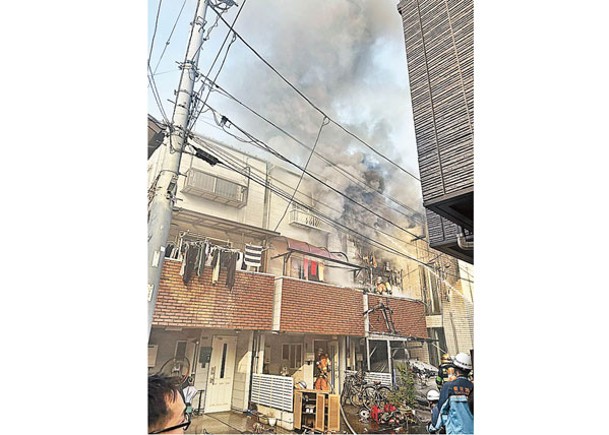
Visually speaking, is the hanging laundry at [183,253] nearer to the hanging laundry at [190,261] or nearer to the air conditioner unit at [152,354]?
the hanging laundry at [190,261]

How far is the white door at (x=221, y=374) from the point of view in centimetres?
187

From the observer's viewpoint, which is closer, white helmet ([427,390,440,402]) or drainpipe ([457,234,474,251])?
white helmet ([427,390,440,402])

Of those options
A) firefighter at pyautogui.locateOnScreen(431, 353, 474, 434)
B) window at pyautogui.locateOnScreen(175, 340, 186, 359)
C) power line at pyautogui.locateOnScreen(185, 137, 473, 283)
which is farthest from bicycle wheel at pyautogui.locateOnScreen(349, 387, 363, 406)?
window at pyautogui.locateOnScreen(175, 340, 186, 359)

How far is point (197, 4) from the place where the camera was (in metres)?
2.20

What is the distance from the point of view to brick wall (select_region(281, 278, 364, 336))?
6.89ft

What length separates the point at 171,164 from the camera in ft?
6.72

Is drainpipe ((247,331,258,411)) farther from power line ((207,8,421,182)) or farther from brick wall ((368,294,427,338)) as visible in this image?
power line ((207,8,421,182))

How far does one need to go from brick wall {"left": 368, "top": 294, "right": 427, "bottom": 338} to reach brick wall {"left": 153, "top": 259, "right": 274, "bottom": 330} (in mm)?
646

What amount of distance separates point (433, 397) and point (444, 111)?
1706 mm

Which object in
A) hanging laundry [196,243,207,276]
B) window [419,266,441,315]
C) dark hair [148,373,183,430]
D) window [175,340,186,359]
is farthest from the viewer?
window [419,266,441,315]
